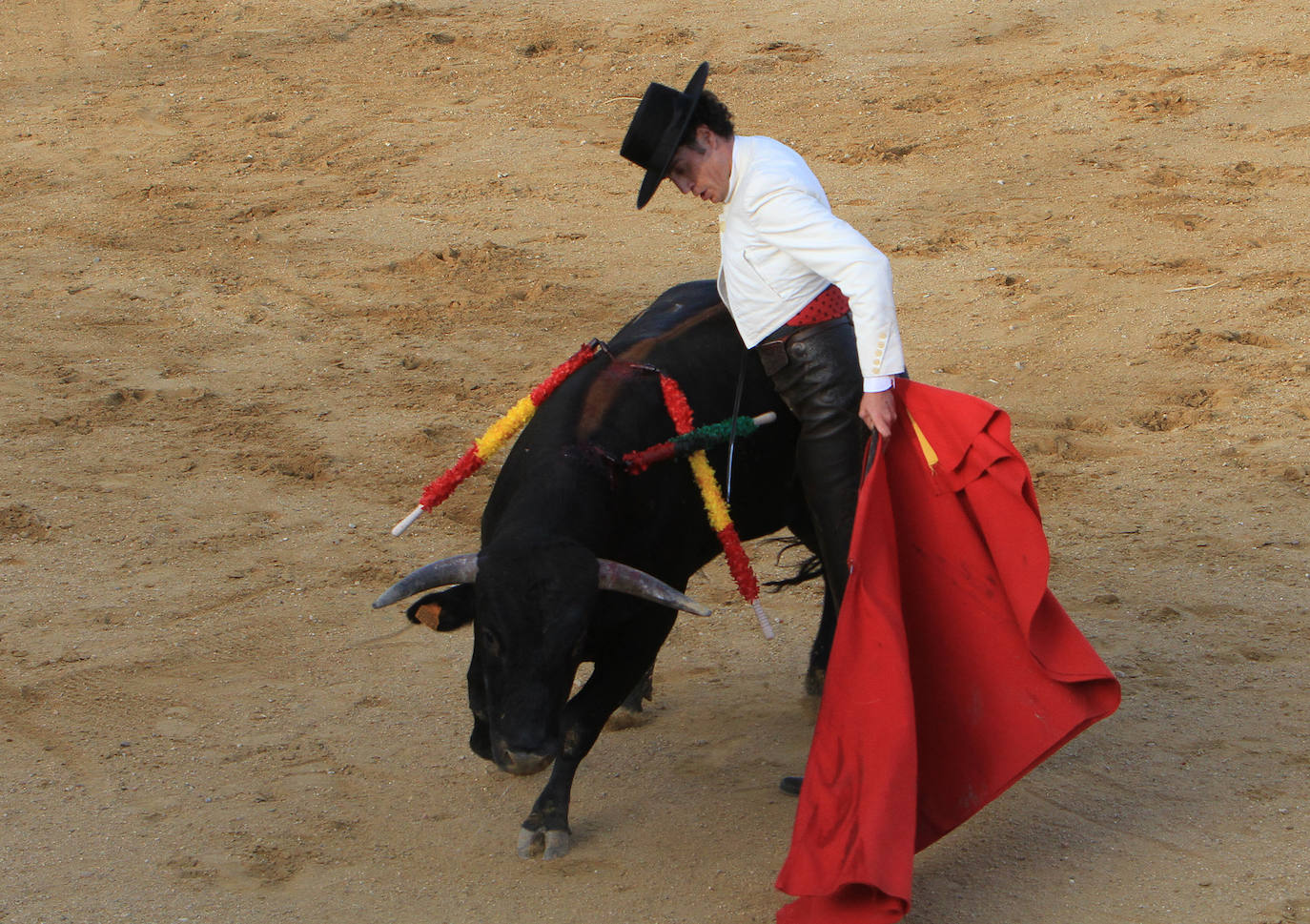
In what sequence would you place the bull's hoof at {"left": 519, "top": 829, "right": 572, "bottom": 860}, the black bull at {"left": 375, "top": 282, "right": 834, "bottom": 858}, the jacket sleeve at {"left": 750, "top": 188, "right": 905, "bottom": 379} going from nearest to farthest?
the jacket sleeve at {"left": 750, "top": 188, "right": 905, "bottom": 379}, the black bull at {"left": 375, "top": 282, "right": 834, "bottom": 858}, the bull's hoof at {"left": 519, "top": 829, "right": 572, "bottom": 860}

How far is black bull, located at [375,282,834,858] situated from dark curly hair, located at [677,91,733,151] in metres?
0.70

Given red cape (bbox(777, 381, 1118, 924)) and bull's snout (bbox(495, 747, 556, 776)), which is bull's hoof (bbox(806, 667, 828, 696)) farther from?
bull's snout (bbox(495, 747, 556, 776))

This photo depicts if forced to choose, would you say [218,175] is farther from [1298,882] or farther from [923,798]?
[1298,882]

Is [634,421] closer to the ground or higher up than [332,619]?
higher up

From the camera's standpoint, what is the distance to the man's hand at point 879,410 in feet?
10.6

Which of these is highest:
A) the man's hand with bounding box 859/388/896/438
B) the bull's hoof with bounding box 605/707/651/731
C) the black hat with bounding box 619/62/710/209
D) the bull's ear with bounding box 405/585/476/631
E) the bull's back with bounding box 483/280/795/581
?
the black hat with bounding box 619/62/710/209

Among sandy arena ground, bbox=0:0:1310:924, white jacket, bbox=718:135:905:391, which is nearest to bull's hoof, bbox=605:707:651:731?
sandy arena ground, bbox=0:0:1310:924

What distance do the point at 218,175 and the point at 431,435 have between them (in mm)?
4081

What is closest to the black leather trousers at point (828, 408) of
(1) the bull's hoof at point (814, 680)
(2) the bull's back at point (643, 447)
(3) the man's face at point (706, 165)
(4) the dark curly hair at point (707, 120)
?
(2) the bull's back at point (643, 447)

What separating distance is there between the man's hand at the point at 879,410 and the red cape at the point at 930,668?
111mm

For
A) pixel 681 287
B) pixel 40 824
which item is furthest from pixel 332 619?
pixel 681 287

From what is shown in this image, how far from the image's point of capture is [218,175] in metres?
9.43

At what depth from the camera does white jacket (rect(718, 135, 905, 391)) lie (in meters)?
3.16

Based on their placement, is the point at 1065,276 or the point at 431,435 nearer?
the point at 431,435
